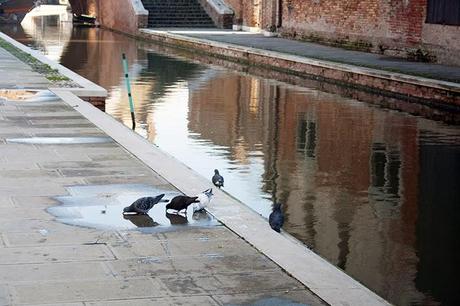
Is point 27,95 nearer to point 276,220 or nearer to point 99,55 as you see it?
point 276,220

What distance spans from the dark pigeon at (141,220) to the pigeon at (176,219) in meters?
0.15

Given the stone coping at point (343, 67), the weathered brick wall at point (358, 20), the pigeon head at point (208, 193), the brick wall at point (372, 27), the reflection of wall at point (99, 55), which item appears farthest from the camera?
the weathered brick wall at point (358, 20)

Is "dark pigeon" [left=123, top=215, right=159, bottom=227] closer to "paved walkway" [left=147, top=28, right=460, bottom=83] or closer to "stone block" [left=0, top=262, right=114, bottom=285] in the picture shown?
"stone block" [left=0, top=262, right=114, bottom=285]

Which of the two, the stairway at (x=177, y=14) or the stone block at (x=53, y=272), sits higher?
the stone block at (x=53, y=272)

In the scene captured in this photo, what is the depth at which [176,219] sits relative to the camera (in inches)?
329

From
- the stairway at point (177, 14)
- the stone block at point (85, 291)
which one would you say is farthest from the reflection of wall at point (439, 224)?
the stairway at point (177, 14)

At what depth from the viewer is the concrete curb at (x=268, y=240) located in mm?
6473

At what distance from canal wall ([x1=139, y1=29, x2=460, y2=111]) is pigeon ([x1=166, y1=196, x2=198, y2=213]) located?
11.1 m

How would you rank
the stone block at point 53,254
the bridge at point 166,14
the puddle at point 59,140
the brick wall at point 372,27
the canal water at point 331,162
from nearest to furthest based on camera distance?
the stone block at point 53,254 → the canal water at point 331,162 → the puddle at point 59,140 → the brick wall at point 372,27 → the bridge at point 166,14

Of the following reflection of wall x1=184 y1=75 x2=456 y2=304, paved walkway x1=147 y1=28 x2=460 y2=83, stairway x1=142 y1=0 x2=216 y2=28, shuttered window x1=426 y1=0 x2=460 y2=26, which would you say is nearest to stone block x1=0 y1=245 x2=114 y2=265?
reflection of wall x1=184 y1=75 x2=456 y2=304

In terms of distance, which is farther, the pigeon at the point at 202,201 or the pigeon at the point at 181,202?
the pigeon at the point at 202,201

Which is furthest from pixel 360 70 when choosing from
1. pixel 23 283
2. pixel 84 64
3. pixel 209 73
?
pixel 23 283

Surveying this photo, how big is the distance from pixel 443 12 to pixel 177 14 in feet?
63.9

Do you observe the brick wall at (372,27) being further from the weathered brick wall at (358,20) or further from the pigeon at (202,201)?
the pigeon at (202,201)
